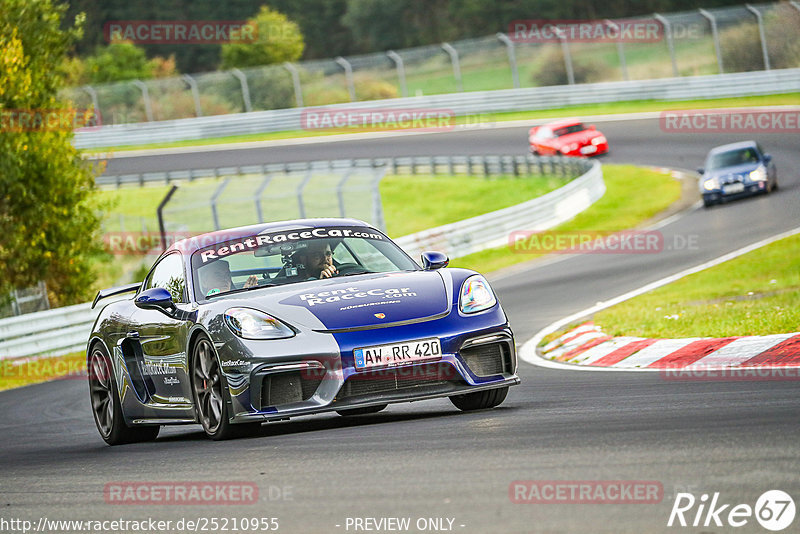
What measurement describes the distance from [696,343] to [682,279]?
744 centimetres

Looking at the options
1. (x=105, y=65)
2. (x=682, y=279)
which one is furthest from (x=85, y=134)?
(x=682, y=279)

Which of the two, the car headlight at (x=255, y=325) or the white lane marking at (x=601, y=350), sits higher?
the car headlight at (x=255, y=325)

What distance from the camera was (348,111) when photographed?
2057 inches

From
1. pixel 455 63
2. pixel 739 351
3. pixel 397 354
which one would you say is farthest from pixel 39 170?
pixel 455 63

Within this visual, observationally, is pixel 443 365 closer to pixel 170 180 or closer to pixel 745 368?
pixel 745 368

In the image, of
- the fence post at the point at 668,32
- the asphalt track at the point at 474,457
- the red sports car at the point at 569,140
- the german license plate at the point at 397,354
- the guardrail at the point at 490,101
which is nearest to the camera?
the asphalt track at the point at 474,457

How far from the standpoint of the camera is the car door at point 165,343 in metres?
8.11

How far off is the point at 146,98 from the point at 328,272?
46.9 metres

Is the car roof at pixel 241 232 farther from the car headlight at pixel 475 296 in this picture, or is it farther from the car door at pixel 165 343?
the car headlight at pixel 475 296

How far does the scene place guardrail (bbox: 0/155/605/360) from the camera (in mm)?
19328

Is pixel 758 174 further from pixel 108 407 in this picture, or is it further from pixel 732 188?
pixel 108 407

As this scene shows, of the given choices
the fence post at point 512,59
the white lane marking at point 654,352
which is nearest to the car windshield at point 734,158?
the white lane marking at point 654,352

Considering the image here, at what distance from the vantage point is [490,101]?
49.8 meters

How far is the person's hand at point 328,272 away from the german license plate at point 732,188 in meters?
20.4
